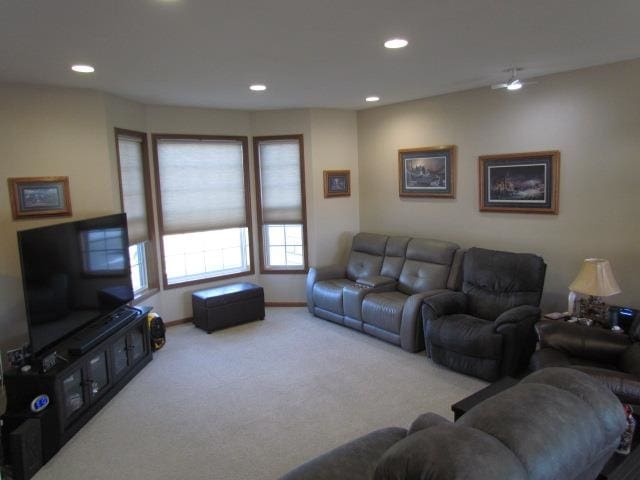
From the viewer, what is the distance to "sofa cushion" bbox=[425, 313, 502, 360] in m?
3.68

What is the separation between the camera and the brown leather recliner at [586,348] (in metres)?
2.91

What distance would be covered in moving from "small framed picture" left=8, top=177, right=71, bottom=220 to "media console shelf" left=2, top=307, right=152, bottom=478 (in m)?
1.18

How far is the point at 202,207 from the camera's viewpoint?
18.6 feet

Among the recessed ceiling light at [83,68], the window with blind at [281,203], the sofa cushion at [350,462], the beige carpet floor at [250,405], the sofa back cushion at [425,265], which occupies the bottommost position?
the beige carpet floor at [250,405]

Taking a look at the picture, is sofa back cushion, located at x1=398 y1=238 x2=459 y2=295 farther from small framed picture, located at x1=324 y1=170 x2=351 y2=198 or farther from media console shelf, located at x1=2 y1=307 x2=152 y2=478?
media console shelf, located at x1=2 y1=307 x2=152 y2=478

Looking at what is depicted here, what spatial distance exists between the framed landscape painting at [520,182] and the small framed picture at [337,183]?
1.89 meters

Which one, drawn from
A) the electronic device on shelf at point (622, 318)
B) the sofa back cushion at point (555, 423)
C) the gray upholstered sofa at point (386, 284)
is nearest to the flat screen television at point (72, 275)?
the gray upholstered sofa at point (386, 284)

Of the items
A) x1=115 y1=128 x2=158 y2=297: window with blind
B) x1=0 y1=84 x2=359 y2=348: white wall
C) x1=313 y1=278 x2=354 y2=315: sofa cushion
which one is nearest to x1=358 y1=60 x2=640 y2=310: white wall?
x1=313 y1=278 x2=354 y2=315: sofa cushion

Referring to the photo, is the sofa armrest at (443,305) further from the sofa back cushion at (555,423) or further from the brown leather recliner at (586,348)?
the sofa back cushion at (555,423)

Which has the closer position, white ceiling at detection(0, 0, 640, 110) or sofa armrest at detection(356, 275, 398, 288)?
white ceiling at detection(0, 0, 640, 110)

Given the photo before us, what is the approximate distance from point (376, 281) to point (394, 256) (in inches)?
18.2

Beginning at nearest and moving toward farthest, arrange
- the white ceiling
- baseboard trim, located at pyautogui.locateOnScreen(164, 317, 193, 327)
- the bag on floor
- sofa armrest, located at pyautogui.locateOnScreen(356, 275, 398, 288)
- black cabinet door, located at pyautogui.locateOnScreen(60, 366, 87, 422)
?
the white ceiling → black cabinet door, located at pyautogui.locateOnScreen(60, 366, 87, 422) → the bag on floor → sofa armrest, located at pyautogui.locateOnScreen(356, 275, 398, 288) → baseboard trim, located at pyautogui.locateOnScreen(164, 317, 193, 327)

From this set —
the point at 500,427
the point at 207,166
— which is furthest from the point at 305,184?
the point at 500,427

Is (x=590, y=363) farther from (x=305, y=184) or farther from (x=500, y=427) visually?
(x=305, y=184)
